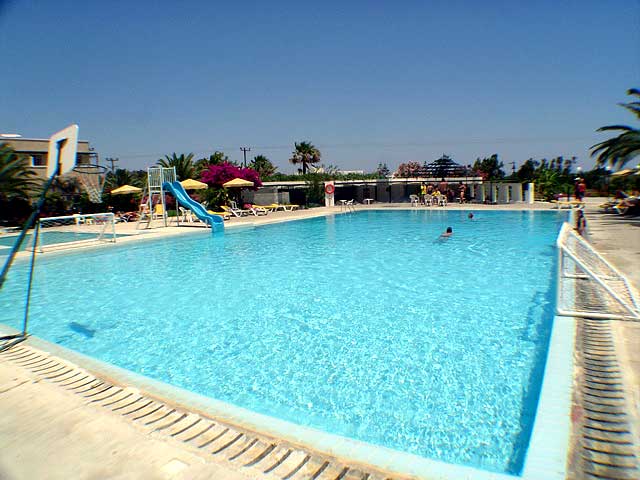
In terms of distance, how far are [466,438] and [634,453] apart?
4.00 feet

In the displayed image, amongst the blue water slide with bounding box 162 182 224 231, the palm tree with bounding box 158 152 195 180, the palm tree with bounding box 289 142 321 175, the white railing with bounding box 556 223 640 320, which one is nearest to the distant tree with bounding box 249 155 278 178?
the palm tree with bounding box 289 142 321 175

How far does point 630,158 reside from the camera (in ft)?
57.3

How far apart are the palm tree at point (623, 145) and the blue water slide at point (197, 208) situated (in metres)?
16.3

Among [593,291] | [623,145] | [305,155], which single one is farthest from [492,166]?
[593,291]

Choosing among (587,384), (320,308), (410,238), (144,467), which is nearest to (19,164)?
(410,238)

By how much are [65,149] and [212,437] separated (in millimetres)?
3546

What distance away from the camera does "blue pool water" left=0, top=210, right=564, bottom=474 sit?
149 inches

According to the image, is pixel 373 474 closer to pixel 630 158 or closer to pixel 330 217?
pixel 630 158

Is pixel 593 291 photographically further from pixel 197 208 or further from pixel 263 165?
pixel 263 165

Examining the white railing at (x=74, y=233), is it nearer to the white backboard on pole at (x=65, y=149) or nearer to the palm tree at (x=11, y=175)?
the palm tree at (x=11, y=175)

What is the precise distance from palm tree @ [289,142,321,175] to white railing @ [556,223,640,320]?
4094 cm

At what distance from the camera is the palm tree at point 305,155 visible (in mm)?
46875

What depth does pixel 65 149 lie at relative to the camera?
181 inches

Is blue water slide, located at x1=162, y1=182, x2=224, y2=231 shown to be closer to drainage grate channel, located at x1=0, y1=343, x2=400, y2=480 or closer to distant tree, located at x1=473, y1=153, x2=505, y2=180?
drainage grate channel, located at x1=0, y1=343, x2=400, y2=480
